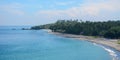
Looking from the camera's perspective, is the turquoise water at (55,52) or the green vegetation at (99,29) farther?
the green vegetation at (99,29)

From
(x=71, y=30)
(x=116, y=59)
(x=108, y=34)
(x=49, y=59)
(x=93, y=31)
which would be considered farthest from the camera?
(x=71, y=30)

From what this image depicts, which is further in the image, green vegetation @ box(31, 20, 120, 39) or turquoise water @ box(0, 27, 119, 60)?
green vegetation @ box(31, 20, 120, 39)

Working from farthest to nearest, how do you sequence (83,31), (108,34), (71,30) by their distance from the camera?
(71,30) → (83,31) → (108,34)

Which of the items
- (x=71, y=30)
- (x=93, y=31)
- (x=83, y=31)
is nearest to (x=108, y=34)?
(x=93, y=31)

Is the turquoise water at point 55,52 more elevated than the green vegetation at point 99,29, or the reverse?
the green vegetation at point 99,29

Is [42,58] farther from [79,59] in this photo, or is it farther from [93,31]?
[93,31]

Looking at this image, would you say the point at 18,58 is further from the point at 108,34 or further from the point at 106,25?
the point at 106,25

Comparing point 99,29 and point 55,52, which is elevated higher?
point 99,29

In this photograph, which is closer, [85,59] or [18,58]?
[85,59]

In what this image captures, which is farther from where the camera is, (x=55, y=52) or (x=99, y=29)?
(x=99, y=29)

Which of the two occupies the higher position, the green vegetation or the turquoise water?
the green vegetation
